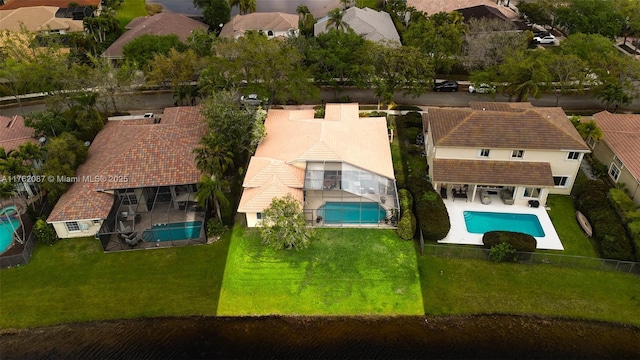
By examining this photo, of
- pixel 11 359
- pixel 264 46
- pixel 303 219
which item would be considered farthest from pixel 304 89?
pixel 11 359

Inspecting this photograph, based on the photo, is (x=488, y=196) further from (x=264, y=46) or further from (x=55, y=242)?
(x=55, y=242)

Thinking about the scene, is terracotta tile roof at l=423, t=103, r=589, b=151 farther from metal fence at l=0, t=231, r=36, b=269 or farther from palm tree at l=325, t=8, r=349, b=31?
metal fence at l=0, t=231, r=36, b=269

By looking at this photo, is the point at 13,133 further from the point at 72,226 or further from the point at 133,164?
the point at 133,164

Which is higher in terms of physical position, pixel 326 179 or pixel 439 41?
pixel 439 41

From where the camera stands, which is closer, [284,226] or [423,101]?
[284,226]

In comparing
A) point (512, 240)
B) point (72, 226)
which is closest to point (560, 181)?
point (512, 240)

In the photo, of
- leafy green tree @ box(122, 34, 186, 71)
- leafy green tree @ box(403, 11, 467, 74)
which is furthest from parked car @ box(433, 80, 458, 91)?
leafy green tree @ box(122, 34, 186, 71)
